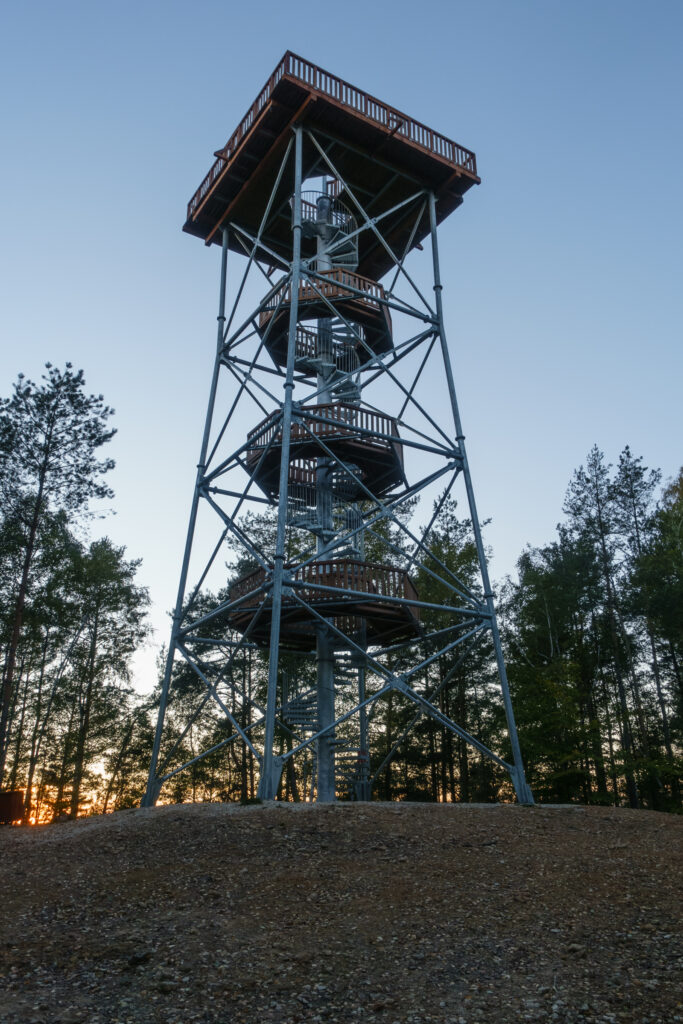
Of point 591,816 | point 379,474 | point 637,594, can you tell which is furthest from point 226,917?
point 637,594

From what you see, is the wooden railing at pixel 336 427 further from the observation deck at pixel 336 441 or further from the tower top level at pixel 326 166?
the tower top level at pixel 326 166

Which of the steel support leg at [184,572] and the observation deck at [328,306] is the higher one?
the observation deck at [328,306]

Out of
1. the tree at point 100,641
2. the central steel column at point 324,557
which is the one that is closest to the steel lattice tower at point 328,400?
the central steel column at point 324,557

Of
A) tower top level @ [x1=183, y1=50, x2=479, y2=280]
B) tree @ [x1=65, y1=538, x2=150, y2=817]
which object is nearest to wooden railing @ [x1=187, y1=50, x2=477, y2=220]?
tower top level @ [x1=183, y1=50, x2=479, y2=280]

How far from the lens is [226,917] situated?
25.1 ft

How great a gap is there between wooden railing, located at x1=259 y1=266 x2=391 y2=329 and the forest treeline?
994cm

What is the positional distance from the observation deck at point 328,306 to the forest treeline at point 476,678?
29.8 ft

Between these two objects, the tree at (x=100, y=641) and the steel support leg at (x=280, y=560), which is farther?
the tree at (x=100, y=641)

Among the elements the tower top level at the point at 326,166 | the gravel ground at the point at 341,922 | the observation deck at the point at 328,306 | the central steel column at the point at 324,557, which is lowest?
the gravel ground at the point at 341,922

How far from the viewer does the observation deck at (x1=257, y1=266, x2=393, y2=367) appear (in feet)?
60.8

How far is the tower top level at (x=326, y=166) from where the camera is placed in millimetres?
18047

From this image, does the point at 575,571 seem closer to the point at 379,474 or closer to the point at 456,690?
the point at 456,690

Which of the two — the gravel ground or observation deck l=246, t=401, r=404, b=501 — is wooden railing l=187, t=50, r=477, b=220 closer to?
observation deck l=246, t=401, r=404, b=501

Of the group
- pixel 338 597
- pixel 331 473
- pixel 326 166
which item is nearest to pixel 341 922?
pixel 338 597
